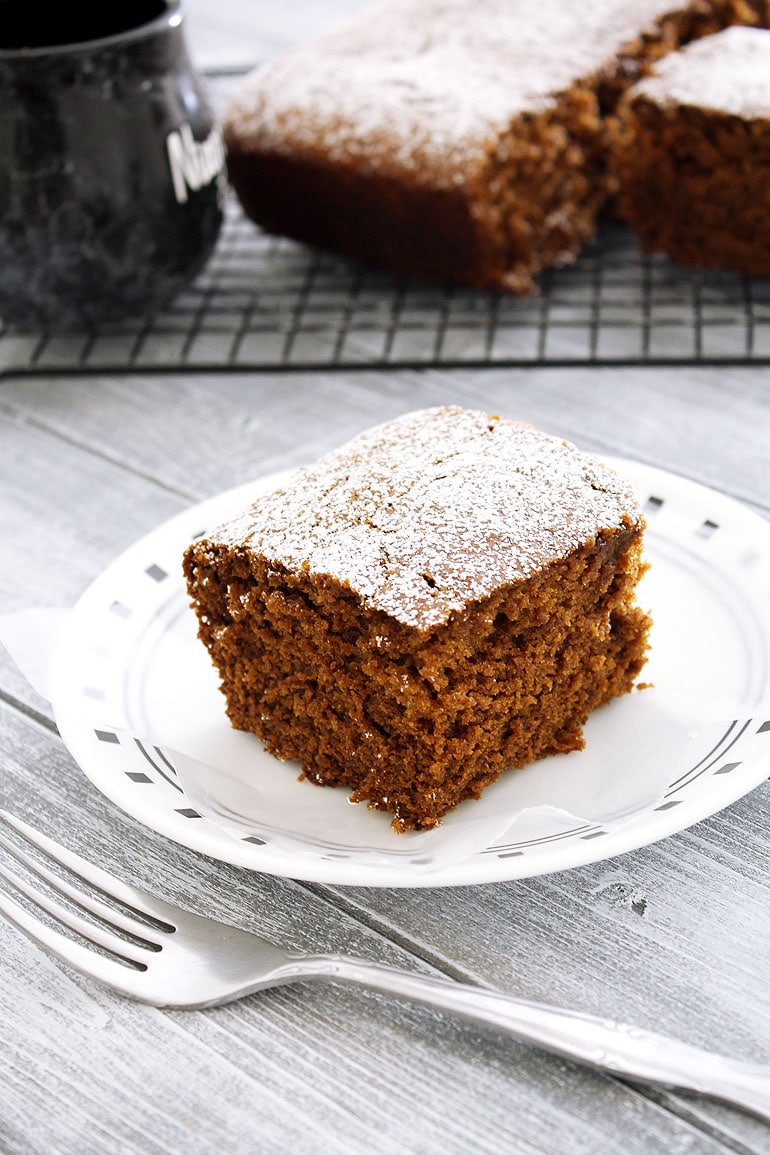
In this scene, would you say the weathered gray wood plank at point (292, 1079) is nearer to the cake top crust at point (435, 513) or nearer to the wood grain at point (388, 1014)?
the wood grain at point (388, 1014)

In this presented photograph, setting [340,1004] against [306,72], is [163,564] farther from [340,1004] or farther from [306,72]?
[306,72]

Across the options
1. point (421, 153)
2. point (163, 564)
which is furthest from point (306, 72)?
point (163, 564)

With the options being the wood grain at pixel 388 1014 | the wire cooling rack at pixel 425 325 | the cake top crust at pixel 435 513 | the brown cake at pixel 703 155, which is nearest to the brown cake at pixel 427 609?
the cake top crust at pixel 435 513

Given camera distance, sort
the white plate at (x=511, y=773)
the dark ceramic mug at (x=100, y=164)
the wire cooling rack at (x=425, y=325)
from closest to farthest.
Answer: the white plate at (x=511, y=773) < the dark ceramic mug at (x=100, y=164) < the wire cooling rack at (x=425, y=325)

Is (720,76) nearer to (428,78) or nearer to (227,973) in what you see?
(428,78)

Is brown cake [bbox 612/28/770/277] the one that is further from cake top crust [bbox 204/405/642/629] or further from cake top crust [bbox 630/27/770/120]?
cake top crust [bbox 204/405/642/629]

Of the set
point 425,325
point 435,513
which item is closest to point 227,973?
point 435,513

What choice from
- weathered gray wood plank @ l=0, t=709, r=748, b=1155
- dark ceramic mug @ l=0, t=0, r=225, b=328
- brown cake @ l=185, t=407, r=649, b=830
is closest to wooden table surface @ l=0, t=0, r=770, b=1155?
weathered gray wood plank @ l=0, t=709, r=748, b=1155
